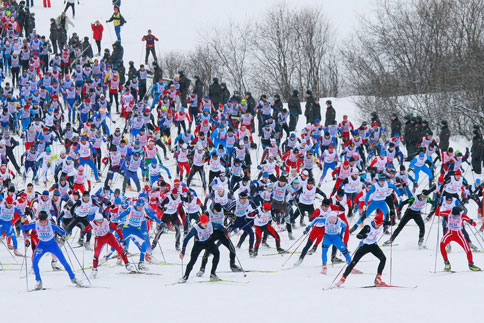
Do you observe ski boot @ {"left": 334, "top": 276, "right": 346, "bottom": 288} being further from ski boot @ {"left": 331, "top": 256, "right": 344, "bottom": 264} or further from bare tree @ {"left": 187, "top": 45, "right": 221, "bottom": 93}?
bare tree @ {"left": 187, "top": 45, "right": 221, "bottom": 93}

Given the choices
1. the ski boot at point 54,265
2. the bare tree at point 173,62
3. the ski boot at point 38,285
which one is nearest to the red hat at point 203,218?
the ski boot at point 38,285

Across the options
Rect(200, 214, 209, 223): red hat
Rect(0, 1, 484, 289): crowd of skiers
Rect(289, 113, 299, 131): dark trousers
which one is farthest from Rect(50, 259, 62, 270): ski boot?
Rect(289, 113, 299, 131): dark trousers

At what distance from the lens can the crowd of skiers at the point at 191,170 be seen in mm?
13781

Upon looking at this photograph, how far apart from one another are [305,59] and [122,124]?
21646 mm

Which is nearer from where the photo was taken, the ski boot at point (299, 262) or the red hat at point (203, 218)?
the red hat at point (203, 218)

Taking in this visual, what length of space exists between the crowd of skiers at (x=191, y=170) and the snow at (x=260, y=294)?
0.47 meters

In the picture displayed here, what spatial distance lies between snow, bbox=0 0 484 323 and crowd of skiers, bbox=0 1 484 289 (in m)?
0.47

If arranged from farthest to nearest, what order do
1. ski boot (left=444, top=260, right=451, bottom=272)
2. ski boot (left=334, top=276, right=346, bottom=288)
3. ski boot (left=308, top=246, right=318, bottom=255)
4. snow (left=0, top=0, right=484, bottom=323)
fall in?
ski boot (left=308, top=246, right=318, bottom=255) → ski boot (left=444, top=260, right=451, bottom=272) → ski boot (left=334, top=276, right=346, bottom=288) → snow (left=0, top=0, right=484, bottom=323)

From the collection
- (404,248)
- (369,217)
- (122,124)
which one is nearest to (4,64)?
(122,124)

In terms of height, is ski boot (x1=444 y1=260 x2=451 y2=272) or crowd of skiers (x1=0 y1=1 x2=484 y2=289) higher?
crowd of skiers (x1=0 y1=1 x2=484 y2=289)

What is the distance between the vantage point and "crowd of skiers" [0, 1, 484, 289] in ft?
45.2

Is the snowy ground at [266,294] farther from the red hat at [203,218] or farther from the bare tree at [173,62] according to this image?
the bare tree at [173,62]

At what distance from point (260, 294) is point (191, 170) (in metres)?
8.78

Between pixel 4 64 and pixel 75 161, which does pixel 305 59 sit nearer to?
pixel 4 64
